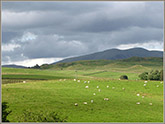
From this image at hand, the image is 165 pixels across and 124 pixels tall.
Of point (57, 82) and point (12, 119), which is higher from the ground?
point (57, 82)

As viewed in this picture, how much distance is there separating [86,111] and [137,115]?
25.2ft

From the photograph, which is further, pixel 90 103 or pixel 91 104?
pixel 90 103

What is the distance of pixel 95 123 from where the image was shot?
124 ft

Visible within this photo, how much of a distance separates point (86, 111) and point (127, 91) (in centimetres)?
1883

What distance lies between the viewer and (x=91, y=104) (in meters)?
46.2

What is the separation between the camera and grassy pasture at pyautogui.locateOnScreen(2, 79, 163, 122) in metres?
41.0

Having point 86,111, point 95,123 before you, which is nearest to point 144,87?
point 86,111

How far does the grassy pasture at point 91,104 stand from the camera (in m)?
41.0

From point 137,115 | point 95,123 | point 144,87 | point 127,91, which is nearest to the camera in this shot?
point 95,123

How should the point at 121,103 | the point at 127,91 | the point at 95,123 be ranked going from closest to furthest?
the point at 95,123
the point at 121,103
the point at 127,91

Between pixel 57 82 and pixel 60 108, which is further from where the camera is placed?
pixel 57 82

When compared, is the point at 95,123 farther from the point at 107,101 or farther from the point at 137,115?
the point at 107,101

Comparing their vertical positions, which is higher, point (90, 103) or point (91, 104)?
point (90, 103)

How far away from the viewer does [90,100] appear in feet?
159
